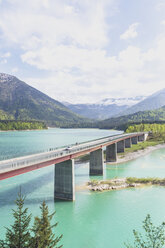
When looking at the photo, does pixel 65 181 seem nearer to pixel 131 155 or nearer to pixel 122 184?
pixel 122 184

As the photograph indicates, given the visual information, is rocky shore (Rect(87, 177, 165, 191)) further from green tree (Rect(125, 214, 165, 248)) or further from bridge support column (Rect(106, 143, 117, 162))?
bridge support column (Rect(106, 143, 117, 162))

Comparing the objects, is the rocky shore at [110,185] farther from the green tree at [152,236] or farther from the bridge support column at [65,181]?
the green tree at [152,236]

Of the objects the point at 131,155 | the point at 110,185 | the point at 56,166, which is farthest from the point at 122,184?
the point at 131,155

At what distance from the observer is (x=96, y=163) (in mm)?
58625

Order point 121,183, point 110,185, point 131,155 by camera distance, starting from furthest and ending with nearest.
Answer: point 131,155, point 121,183, point 110,185

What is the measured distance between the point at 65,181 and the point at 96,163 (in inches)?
894

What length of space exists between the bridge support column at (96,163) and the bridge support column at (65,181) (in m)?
21.3

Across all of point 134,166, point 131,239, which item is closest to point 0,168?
point 131,239

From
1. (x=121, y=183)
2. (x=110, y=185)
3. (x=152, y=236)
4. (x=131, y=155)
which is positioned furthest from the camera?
(x=131, y=155)

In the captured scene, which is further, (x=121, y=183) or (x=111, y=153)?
(x=111, y=153)

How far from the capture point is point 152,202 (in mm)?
37031

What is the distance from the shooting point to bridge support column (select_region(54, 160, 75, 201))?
36875 millimetres

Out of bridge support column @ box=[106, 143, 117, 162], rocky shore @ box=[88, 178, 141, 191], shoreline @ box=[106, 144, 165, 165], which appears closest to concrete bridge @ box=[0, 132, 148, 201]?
rocky shore @ box=[88, 178, 141, 191]

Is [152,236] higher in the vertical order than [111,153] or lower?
higher
